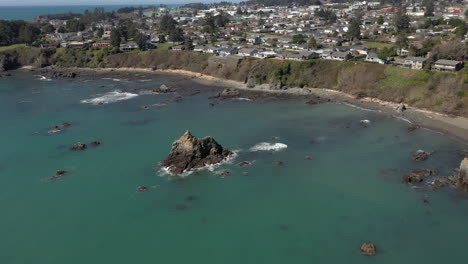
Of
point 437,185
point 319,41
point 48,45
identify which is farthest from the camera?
point 48,45

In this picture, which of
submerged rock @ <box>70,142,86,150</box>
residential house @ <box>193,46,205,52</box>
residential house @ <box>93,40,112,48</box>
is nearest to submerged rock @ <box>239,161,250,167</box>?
submerged rock @ <box>70,142,86,150</box>

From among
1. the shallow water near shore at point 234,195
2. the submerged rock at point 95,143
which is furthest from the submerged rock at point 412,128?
the submerged rock at point 95,143

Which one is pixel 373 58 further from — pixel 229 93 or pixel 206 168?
pixel 206 168

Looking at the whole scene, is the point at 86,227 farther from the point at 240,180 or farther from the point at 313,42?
the point at 313,42

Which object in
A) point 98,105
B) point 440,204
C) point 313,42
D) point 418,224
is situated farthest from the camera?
point 313,42

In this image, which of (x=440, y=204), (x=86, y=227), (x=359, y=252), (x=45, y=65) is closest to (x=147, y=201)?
(x=86, y=227)

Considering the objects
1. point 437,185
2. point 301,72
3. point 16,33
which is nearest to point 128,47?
point 16,33
